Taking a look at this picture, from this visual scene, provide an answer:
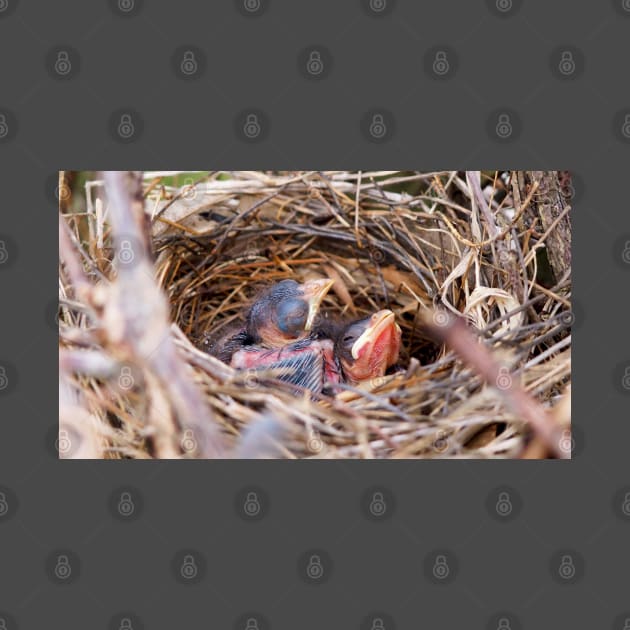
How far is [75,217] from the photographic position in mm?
2359

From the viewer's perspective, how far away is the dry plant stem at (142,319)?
4.78 ft

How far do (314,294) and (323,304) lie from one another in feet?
1.65

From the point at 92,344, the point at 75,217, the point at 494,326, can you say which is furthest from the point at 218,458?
the point at 75,217

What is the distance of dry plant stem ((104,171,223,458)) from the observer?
4.78ft

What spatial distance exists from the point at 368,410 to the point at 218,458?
41 centimetres

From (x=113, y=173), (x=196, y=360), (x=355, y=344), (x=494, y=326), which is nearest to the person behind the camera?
(x=113, y=173)

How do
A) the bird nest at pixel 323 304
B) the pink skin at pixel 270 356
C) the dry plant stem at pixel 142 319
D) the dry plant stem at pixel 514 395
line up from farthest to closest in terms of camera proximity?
the pink skin at pixel 270 356 → the bird nest at pixel 323 304 → the dry plant stem at pixel 142 319 → the dry plant stem at pixel 514 395

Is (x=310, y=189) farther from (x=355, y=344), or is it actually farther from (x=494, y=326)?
(x=494, y=326)

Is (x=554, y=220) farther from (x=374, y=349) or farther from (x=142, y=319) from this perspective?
(x=142, y=319)

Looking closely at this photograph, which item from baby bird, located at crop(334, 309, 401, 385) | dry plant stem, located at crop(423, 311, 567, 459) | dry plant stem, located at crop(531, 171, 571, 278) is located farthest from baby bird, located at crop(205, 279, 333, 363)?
dry plant stem, located at crop(531, 171, 571, 278)

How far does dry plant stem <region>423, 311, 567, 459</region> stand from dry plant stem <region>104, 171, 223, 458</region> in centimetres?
52

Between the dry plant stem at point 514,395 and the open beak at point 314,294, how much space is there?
39cm

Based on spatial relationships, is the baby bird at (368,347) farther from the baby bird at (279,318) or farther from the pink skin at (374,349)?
the baby bird at (279,318)

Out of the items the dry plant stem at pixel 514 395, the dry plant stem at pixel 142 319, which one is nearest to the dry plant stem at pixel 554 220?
the dry plant stem at pixel 514 395
